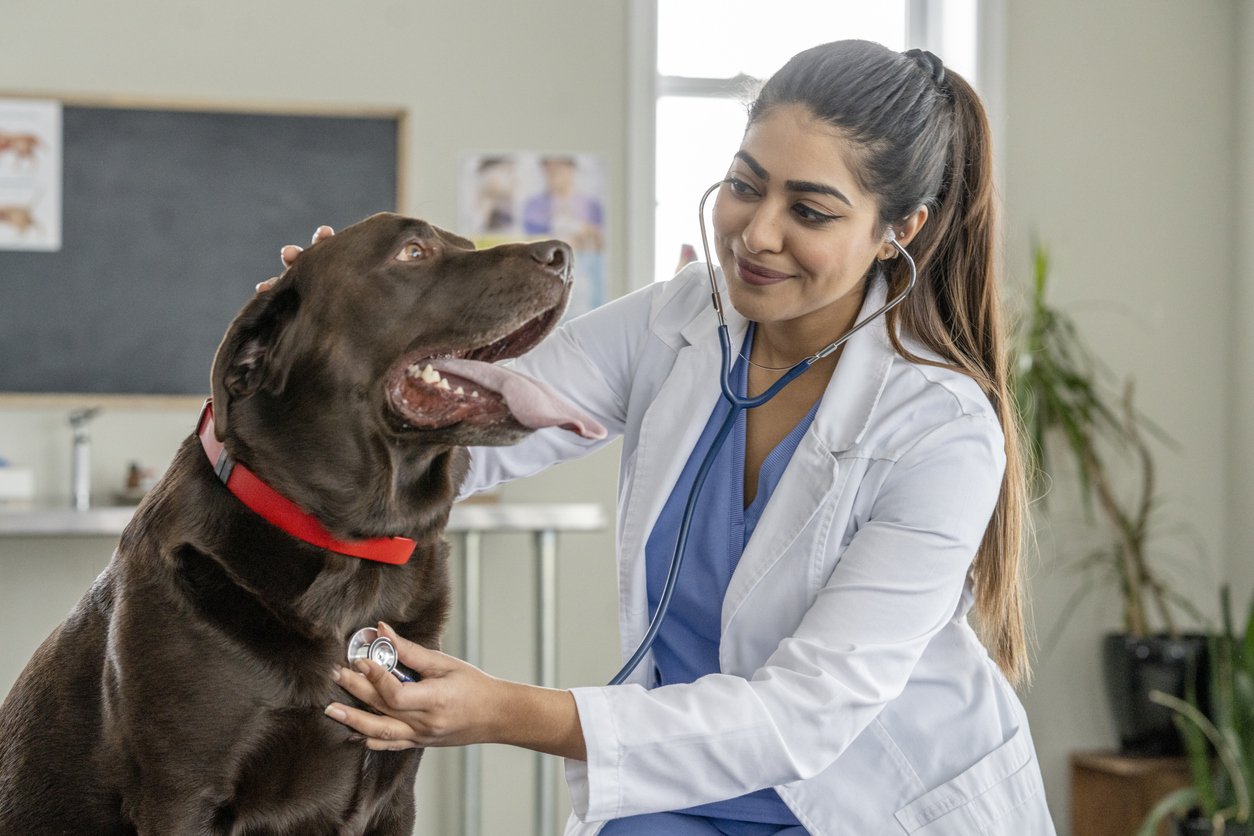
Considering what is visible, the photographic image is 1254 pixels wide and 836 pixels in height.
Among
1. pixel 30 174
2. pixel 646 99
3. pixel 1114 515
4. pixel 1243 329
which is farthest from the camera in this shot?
pixel 1243 329

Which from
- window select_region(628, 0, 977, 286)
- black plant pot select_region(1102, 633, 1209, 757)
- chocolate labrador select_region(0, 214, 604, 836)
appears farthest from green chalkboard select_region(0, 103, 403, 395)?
black plant pot select_region(1102, 633, 1209, 757)

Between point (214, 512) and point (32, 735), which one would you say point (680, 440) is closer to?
point (214, 512)

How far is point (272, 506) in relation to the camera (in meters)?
1.19

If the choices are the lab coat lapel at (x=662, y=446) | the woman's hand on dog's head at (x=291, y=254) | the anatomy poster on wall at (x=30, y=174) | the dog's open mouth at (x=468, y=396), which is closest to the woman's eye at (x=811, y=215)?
the lab coat lapel at (x=662, y=446)

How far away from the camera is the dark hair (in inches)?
55.6

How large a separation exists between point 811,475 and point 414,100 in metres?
2.16

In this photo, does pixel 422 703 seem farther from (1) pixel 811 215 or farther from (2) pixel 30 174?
(2) pixel 30 174

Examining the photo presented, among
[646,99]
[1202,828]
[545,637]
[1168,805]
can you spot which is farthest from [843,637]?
[646,99]

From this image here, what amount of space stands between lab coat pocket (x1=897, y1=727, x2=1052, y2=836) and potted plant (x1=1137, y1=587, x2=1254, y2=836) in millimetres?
1630

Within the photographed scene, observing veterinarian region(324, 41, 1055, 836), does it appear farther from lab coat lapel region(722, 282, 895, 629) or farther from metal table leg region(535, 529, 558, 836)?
metal table leg region(535, 529, 558, 836)

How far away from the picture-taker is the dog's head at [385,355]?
120 centimetres

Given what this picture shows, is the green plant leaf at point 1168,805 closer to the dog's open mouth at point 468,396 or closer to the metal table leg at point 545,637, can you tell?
the metal table leg at point 545,637

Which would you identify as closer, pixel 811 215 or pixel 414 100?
pixel 811 215

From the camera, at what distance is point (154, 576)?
116 centimetres
